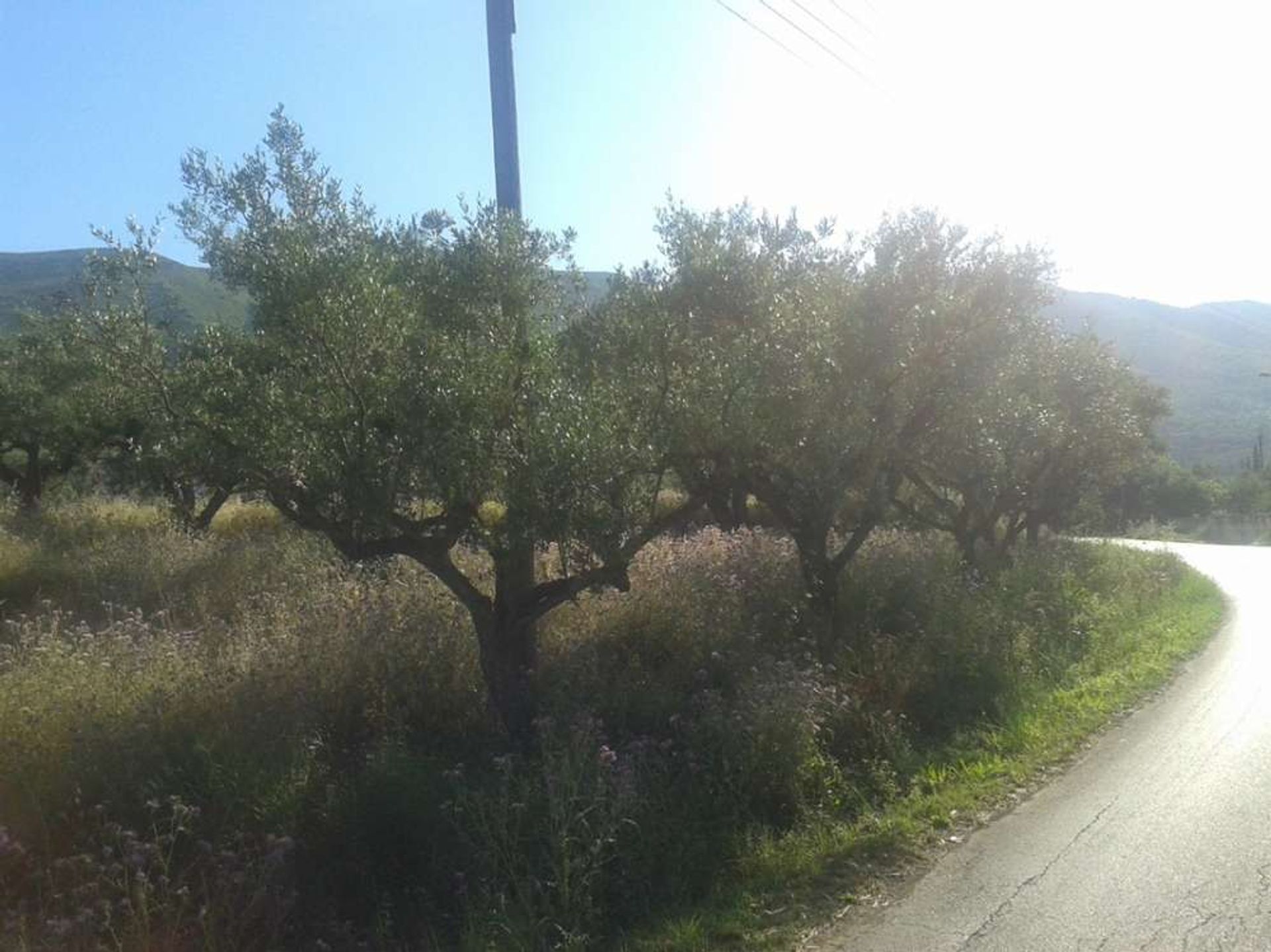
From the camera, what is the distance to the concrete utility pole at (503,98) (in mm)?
7898

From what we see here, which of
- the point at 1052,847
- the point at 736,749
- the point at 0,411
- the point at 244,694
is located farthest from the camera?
the point at 0,411

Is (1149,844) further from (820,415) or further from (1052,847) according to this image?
(820,415)

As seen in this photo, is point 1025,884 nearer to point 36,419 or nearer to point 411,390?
point 411,390

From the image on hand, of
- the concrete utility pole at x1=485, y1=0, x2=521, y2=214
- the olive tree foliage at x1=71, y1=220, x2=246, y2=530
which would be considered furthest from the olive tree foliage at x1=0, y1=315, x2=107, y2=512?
the concrete utility pole at x1=485, y1=0, x2=521, y2=214

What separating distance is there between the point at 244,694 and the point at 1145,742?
6.90 metres

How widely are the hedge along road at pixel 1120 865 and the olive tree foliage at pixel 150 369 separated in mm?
4416

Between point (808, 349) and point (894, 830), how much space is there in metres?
3.55

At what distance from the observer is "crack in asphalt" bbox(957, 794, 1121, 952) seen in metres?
4.82

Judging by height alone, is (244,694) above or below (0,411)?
below

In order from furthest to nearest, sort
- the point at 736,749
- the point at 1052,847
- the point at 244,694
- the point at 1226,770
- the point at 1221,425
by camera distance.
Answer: the point at 1221,425 < the point at 1226,770 < the point at 244,694 < the point at 736,749 < the point at 1052,847

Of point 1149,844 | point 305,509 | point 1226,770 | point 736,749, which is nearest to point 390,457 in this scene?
point 305,509

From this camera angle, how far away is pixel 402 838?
614 cm

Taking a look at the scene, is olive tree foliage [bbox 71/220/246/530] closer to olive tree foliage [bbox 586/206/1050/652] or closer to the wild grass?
the wild grass

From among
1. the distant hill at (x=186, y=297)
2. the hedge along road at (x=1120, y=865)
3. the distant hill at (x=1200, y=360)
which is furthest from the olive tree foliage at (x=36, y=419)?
the distant hill at (x=1200, y=360)
